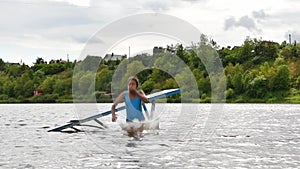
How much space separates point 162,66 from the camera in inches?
1172

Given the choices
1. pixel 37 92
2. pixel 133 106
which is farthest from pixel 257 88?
pixel 133 106

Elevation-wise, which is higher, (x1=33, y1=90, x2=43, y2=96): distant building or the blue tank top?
(x1=33, y1=90, x2=43, y2=96): distant building

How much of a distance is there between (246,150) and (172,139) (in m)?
5.43

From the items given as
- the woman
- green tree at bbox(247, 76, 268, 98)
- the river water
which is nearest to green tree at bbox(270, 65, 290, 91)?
green tree at bbox(247, 76, 268, 98)

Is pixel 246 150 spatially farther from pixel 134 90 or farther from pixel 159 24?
pixel 159 24

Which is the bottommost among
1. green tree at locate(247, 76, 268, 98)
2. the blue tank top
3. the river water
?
the river water

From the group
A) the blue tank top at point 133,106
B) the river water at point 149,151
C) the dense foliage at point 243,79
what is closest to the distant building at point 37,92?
the dense foliage at point 243,79

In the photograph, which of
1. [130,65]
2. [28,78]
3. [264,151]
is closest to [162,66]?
[130,65]

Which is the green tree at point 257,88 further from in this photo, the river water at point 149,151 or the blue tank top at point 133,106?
the blue tank top at point 133,106

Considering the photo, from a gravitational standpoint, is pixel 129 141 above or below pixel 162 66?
below

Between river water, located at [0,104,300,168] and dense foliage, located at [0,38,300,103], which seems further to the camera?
dense foliage, located at [0,38,300,103]

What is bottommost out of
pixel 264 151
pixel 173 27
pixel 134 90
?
pixel 264 151

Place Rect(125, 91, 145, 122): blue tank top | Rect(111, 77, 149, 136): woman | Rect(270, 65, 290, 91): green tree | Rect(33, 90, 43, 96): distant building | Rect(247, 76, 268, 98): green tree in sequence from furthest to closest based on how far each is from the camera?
Rect(33, 90, 43, 96): distant building, Rect(270, 65, 290, 91): green tree, Rect(247, 76, 268, 98): green tree, Rect(125, 91, 145, 122): blue tank top, Rect(111, 77, 149, 136): woman

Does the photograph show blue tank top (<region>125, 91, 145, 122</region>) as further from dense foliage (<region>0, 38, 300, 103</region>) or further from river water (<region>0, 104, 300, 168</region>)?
dense foliage (<region>0, 38, 300, 103</region>)
